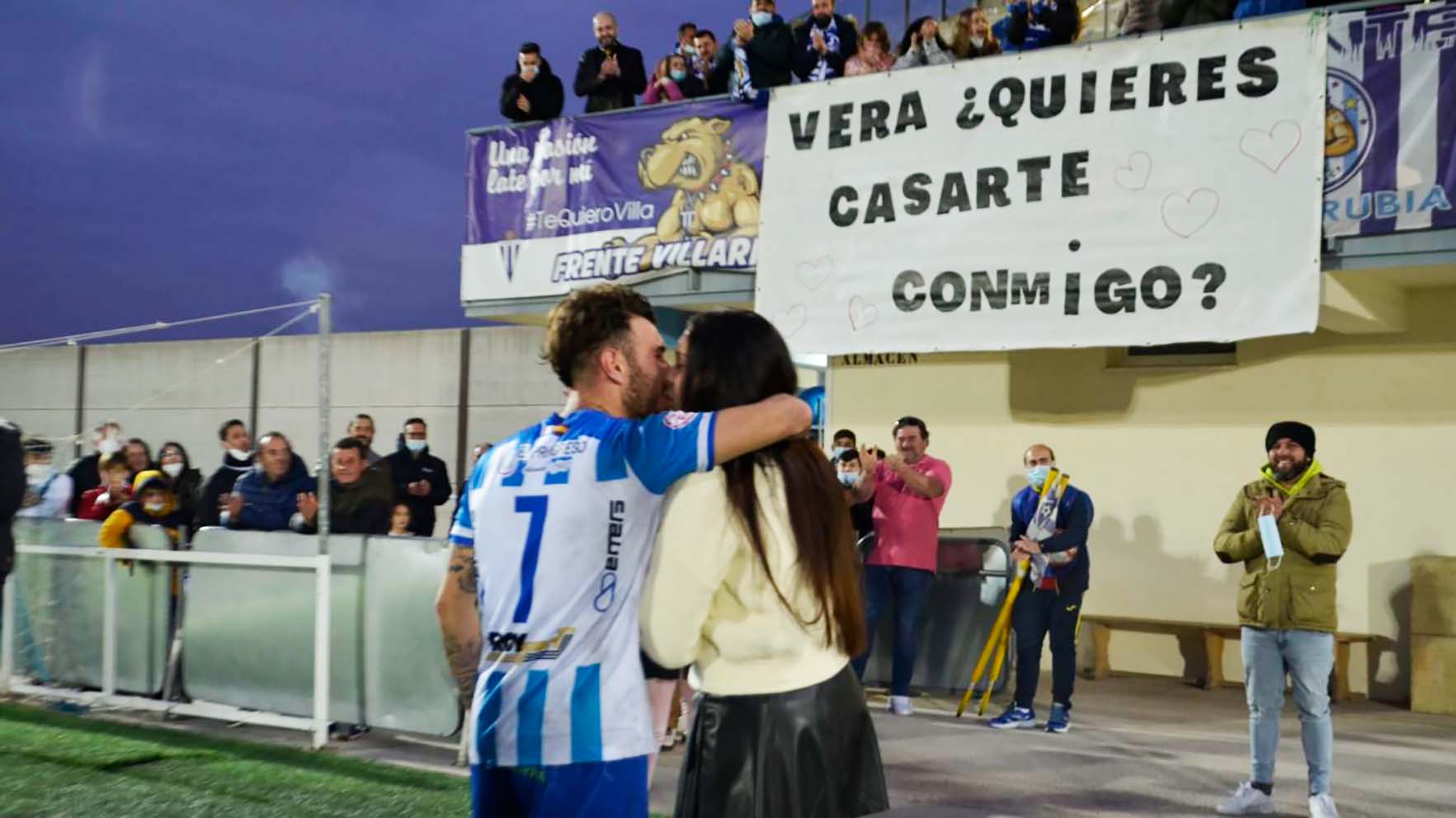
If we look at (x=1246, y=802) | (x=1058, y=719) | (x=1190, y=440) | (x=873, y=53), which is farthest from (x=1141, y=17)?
(x=1246, y=802)

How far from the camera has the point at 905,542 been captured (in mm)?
10297

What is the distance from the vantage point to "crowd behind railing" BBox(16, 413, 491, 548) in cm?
966

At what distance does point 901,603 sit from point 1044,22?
15.2 ft

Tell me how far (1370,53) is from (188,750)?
8.66 m

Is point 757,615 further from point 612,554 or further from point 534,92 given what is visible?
point 534,92

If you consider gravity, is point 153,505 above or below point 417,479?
below

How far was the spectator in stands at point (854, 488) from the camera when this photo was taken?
10.6 meters

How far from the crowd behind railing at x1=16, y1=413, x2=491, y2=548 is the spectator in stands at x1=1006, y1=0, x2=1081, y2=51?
19.4 ft

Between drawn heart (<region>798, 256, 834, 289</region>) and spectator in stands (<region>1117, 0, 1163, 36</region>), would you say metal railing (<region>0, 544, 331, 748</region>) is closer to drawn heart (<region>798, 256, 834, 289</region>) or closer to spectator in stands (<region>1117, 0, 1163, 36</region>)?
drawn heart (<region>798, 256, 834, 289</region>)

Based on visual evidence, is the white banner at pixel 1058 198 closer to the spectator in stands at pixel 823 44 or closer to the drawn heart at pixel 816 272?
the drawn heart at pixel 816 272

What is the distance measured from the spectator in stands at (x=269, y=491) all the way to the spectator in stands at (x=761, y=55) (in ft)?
16.4

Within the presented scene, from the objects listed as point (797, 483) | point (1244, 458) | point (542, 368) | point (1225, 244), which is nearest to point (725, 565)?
point (797, 483)

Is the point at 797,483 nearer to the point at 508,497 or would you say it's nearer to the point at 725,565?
the point at 725,565

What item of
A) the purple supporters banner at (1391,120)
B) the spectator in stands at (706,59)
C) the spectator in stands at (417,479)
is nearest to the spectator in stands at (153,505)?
the spectator in stands at (417,479)
